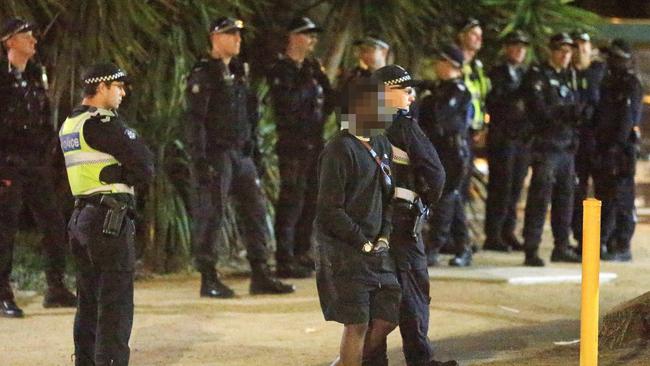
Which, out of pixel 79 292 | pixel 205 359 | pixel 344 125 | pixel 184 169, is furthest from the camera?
pixel 184 169

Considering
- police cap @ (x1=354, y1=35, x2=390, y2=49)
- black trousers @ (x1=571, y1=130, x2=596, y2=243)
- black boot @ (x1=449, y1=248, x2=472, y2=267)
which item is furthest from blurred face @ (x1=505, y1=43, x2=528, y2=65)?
black boot @ (x1=449, y1=248, x2=472, y2=267)

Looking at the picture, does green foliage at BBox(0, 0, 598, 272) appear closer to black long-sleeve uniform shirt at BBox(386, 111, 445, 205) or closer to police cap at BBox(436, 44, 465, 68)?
police cap at BBox(436, 44, 465, 68)

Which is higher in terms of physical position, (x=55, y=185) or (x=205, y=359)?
(x=55, y=185)

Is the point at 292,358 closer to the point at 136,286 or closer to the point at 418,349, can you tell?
the point at 418,349

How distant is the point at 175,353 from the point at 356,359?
1966 millimetres

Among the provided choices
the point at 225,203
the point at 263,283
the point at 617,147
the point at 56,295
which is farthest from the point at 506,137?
the point at 56,295

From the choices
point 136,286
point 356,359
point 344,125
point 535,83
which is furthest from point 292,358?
point 535,83

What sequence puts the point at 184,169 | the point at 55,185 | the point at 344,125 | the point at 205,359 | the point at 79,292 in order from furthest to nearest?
the point at 184,169, the point at 55,185, the point at 205,359, the point at 79,292, the point at 344,125

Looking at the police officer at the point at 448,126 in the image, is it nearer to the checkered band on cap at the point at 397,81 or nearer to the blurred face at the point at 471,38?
the blurred face at the point at 471,38

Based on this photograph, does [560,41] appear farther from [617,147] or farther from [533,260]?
[533,260]

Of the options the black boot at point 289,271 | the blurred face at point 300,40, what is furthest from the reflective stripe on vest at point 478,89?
the black boot at point 289,271

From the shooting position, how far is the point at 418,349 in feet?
21.2

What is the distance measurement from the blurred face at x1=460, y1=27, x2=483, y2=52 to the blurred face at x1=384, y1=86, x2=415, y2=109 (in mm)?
5106

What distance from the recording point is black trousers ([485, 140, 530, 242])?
1127 cm
